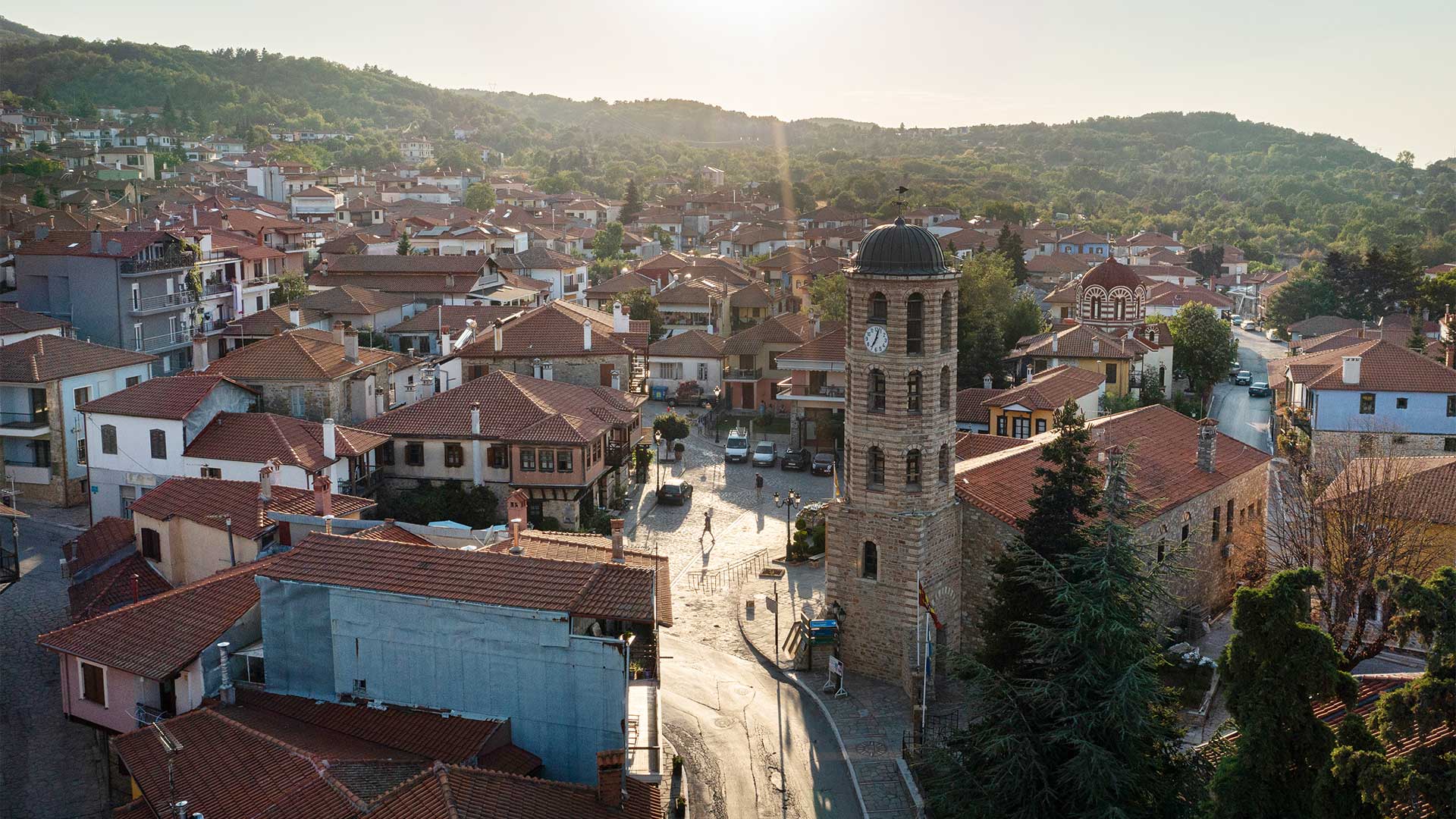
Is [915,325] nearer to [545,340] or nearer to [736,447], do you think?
[736,447]

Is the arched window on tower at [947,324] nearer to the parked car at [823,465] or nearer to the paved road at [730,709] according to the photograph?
the paved road at [730,709]

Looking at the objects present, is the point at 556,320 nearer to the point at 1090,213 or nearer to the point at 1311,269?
the point at 1311,269

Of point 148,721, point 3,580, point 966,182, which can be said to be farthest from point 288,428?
point 966,182

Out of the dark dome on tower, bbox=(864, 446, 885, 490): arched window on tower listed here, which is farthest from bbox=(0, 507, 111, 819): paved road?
the dark dome on tower

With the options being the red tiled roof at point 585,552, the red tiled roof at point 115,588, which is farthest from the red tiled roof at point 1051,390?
the red tiled roof at point 115,588

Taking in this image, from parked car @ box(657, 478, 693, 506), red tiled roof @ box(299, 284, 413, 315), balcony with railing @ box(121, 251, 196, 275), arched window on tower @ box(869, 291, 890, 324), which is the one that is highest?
balcony with railing @ box(121, 251, 196, 275)

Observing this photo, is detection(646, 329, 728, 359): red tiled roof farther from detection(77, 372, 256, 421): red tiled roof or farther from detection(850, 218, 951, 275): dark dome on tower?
detection(850, 218, 951, 275): dark dome on tower
